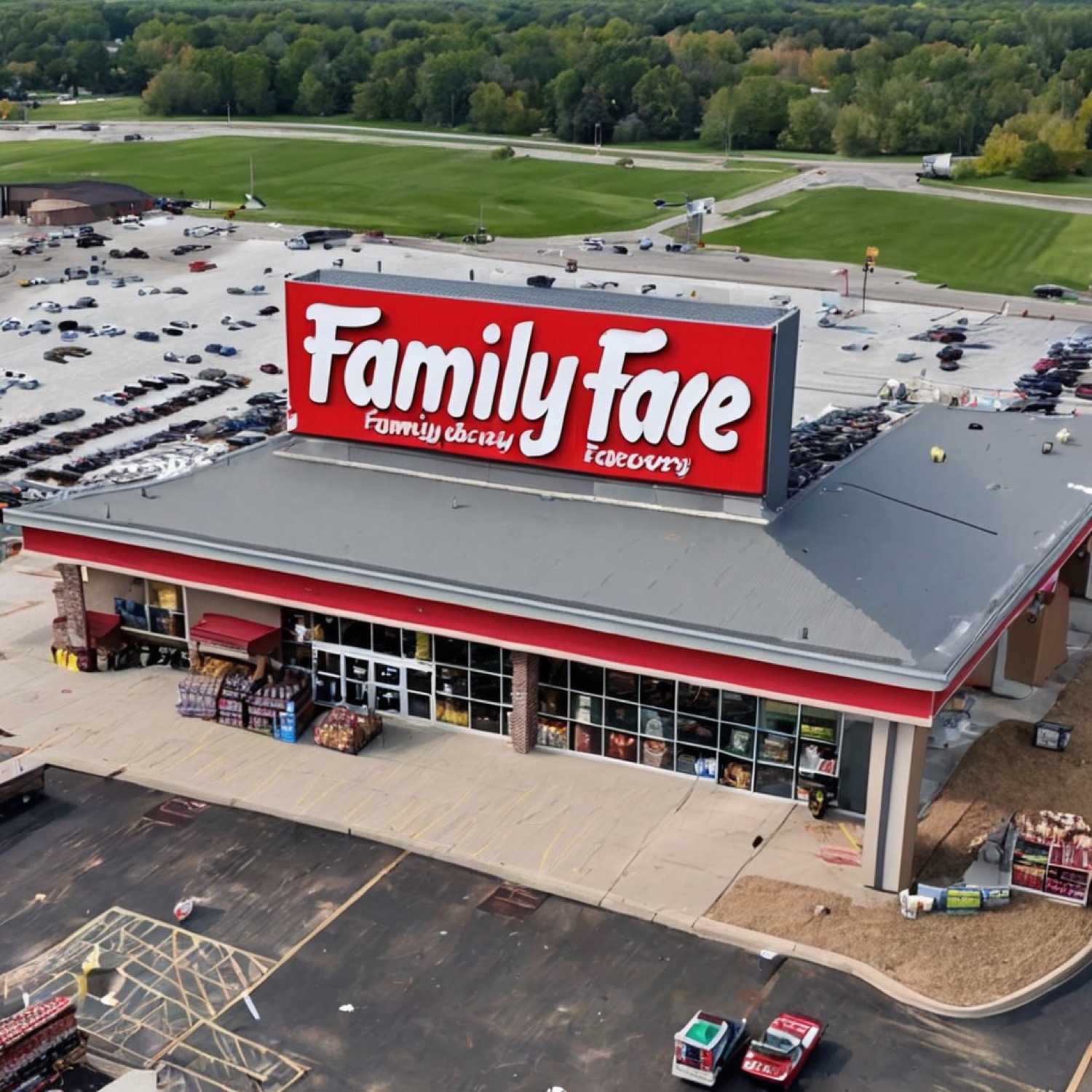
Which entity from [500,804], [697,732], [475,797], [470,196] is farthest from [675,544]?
[470,196]

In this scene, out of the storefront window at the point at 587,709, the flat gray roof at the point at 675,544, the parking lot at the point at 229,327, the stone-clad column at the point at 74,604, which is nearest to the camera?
the flat gray roof at the point at 675,544

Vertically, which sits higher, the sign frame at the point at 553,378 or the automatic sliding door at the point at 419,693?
the sign frame at the point at 553,378

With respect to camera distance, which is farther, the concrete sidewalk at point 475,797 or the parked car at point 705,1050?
the concrete sidewalk at point 475,797

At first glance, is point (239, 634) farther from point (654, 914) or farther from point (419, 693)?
point (654, 914)

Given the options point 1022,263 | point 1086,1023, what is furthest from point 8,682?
point 1022,263

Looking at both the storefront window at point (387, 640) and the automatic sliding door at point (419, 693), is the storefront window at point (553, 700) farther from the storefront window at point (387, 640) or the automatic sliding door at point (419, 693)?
the storefront window at point (387, 640)

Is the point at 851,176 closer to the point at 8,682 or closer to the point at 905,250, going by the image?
the point at 905,250

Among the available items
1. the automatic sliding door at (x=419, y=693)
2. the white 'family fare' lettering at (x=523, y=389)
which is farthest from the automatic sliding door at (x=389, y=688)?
the white 'family fare' lettering at (x=523, y=389)
